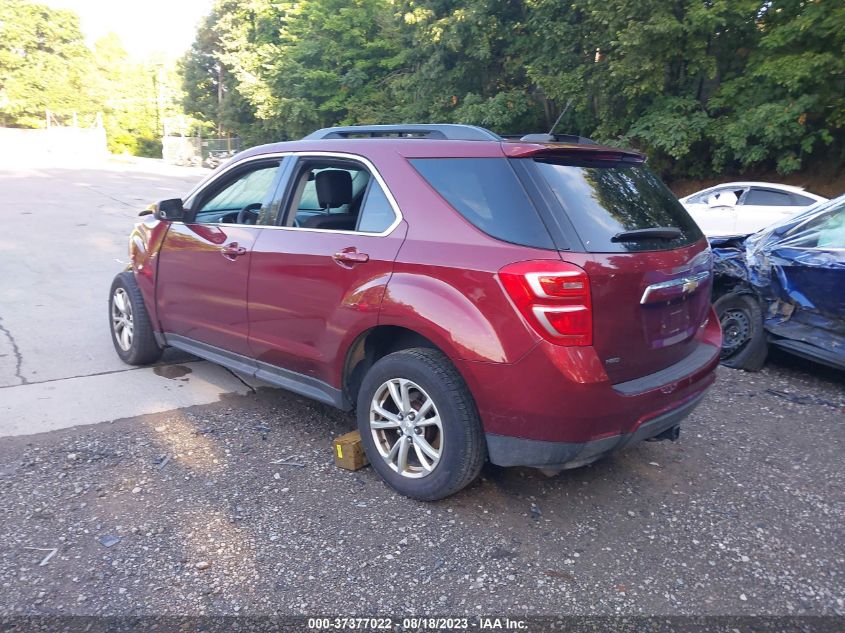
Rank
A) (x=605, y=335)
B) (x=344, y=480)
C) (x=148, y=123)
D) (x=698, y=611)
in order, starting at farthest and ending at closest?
(x=148, y=123)
(x=344, y=480)
(x=605, y=335)
(x=698, y=611)

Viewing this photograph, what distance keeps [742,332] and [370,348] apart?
368cm

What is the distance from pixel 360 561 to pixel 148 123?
74.3 m

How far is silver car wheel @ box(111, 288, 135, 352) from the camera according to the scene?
5277mm

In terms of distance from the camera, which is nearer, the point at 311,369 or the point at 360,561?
the point at 360,561

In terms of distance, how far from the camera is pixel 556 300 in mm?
2785

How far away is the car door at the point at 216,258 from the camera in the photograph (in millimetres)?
4160

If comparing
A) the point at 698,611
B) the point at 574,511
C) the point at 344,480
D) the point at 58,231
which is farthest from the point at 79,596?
the point at 58,231

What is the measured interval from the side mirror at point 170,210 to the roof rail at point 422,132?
1.16m

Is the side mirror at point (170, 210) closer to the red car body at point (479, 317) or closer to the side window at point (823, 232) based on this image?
the red car body at point (479, 317)

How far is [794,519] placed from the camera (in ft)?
10.9

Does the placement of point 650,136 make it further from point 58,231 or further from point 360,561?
point 360,561

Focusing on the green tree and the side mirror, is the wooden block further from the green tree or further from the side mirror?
the green tree

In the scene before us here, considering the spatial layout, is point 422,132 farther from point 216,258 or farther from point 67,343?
point 67,343

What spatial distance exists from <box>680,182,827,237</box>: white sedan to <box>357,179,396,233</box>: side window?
32.2 feet
